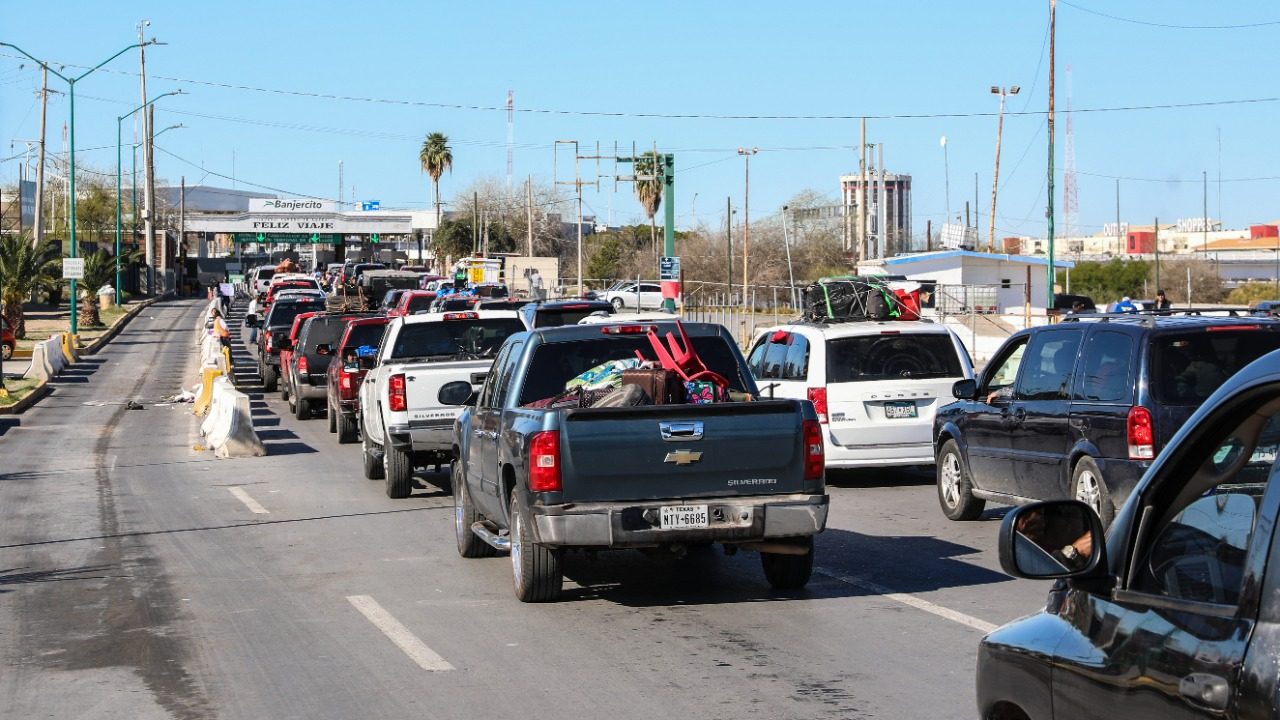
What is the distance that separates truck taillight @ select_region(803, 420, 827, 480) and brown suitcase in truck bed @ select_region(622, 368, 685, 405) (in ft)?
3.17

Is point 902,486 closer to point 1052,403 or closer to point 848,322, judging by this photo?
point 848,322

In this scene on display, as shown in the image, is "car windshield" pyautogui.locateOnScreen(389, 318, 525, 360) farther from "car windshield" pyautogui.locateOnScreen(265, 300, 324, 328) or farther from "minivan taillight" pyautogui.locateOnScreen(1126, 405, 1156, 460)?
"car windshield" pyautogui.locateOnScreen(265, 300, 324, 328)

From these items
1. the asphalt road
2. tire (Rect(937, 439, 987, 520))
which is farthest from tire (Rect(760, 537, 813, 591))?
tire (Rect(937, 439, 987, 520))

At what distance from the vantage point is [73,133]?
53.4 m

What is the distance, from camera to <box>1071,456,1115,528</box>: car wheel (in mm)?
11547

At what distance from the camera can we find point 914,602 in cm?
999

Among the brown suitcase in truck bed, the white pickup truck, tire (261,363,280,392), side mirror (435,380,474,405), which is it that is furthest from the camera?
tire (261,363,280,392)

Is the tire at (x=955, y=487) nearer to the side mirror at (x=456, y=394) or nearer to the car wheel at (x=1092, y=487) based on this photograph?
the car wheel at (x=1092, y=487)

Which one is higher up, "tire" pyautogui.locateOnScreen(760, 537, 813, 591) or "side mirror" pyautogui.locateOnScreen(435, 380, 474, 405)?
Answer: "side mirror" pyautogui.locateOnScreen(435, 380, 474, 405)

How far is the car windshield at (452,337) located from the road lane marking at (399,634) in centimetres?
806

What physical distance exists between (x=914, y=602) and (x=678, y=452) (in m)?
1.85

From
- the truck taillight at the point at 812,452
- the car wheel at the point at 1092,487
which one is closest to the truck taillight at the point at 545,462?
the truck taillight at the point at 812,452

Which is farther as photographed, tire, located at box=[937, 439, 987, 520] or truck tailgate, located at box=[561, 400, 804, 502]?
tire, located at box=[937, 439, 987, 520]

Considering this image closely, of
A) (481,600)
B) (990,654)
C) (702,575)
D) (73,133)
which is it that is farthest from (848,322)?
(73,133)
